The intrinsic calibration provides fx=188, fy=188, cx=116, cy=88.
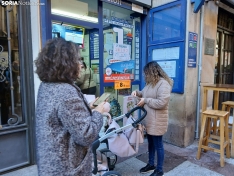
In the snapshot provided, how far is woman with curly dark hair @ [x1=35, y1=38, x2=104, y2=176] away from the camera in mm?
1149

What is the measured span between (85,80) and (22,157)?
157 centimetres

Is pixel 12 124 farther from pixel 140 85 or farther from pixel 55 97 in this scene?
pixel 140 85

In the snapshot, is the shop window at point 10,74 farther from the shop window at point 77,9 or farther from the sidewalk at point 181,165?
the sidewalk at point 181,165

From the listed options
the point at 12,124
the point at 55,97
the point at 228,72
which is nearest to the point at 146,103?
the point at 55,97

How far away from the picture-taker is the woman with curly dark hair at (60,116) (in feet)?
3.77

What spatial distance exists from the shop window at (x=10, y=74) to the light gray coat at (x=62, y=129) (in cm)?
168

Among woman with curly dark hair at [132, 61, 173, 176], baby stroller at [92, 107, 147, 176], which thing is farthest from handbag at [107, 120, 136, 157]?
woman with curly dark hair at [132, 61, 173, 176]

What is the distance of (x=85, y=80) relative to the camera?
11.3ft

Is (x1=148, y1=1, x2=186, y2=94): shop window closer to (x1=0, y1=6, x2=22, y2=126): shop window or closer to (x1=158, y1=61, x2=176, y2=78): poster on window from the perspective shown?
(x1=158, y1=61, x2=176, y2=78): poster on window

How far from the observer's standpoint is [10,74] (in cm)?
260

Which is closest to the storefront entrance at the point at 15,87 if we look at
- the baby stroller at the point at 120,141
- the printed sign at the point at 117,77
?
the baby stroller at the point at 120,141

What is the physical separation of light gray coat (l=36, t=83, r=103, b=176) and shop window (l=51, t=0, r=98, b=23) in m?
2.00

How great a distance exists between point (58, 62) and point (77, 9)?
7.25ft

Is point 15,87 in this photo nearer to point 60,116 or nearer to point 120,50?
point 60,116
